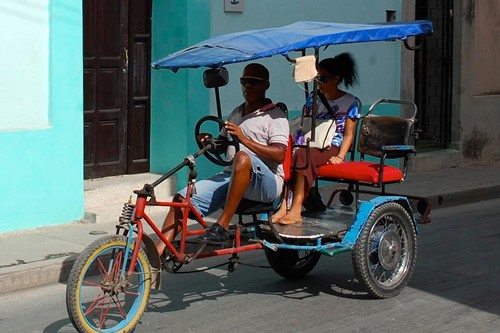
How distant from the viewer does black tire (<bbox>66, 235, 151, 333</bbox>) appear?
608 cm

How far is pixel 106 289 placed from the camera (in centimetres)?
623

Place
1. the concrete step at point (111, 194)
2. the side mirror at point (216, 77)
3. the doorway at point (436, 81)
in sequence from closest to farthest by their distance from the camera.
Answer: the side mirror at point (216, 77)
the concrete step at point (111, 194)
the doorway at point (436, 81)

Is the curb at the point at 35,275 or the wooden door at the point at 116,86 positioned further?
the wooden door at the point at 116,86

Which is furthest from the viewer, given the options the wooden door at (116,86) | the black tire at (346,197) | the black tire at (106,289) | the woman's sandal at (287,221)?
the wooden door at (116,86)

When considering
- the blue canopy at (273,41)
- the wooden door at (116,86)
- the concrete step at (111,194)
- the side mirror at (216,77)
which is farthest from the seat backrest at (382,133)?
the wooden door at (116,86)

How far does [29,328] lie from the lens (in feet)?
22.7

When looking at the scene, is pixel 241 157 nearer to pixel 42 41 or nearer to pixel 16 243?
pixel 16 243

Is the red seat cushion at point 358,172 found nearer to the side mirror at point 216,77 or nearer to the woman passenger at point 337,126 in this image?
the woman passenger at point 337,126

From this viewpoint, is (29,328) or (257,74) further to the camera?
(257,74)

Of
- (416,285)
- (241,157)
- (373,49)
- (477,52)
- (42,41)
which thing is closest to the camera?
(241,157)

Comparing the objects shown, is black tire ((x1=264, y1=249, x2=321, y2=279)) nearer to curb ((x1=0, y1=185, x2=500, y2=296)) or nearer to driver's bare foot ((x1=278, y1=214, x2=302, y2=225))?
driver's bare foot ((x1=278, y1=214, x2=302, y2=225))

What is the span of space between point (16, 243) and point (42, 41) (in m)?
2.07

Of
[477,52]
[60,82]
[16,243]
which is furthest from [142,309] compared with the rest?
[477,52]

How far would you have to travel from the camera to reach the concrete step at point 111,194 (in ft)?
34.4
